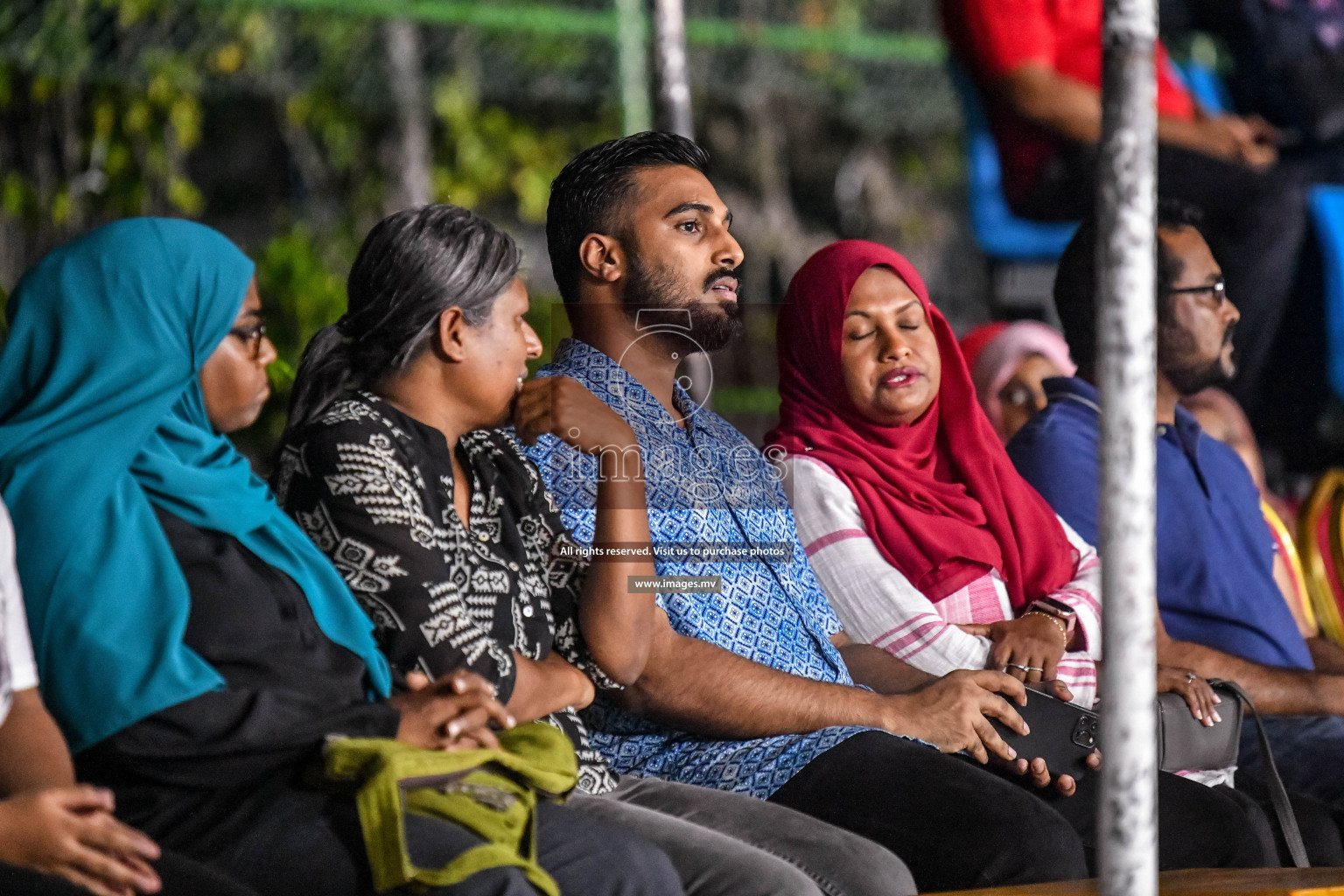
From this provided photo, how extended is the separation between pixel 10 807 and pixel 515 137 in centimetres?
529

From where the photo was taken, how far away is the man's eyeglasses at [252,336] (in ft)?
5.93

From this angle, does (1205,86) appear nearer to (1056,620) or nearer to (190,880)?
(1056,620)

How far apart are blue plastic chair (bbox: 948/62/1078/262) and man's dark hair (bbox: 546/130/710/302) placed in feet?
8.03

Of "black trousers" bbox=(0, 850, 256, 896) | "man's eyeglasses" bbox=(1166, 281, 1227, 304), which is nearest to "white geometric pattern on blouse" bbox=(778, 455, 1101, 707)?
"man's eyeglasses" bbox=(1166, 281, 1227, 304)

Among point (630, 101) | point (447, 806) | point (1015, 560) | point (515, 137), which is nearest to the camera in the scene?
point (447, 806)

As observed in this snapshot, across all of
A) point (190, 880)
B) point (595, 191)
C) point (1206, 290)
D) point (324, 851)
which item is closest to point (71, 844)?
point (190, 880)

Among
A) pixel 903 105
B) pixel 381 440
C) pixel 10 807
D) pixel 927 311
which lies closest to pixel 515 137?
pixel 903 105

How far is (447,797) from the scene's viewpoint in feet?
5.31

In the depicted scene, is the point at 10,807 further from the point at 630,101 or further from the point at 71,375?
the point at 630,101

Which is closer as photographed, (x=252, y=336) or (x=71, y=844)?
(x=71, y=844)

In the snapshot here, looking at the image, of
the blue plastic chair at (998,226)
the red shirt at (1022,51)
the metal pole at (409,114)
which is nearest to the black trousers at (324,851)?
the red shirt at (1022,51)

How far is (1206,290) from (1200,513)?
18.3 inches

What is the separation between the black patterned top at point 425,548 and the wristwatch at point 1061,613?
0.80 meters

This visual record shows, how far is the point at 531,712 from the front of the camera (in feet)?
6.22
